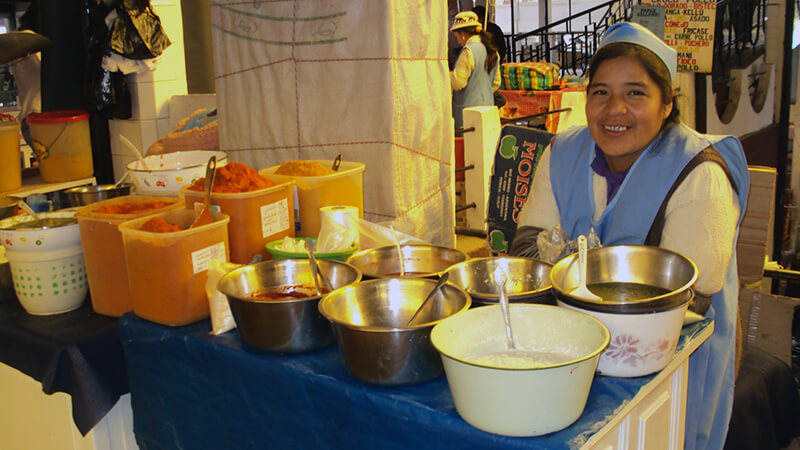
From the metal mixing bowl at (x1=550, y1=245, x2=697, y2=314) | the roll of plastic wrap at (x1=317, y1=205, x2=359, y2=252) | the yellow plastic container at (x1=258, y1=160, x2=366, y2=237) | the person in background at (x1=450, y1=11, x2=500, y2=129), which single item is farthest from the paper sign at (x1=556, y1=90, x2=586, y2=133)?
the metal mixing bowl at (x1=550, y1=245, x2=697, y2=314)

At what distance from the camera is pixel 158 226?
1.85 meters

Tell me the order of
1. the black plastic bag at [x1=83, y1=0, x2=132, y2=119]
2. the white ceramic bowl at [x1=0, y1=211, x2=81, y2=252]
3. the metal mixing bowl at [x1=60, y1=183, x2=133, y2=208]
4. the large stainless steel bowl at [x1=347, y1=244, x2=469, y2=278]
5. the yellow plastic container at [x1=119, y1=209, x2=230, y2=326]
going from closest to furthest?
the yellow plastic container at [x1=119, y1=209, x2=230, y2=326] < the large stainless steel bowl at [x1=347, y1=244, x2=469, y2=278] < the white ceramic bowl at [x1=0, y1=211, x2=81, y2=252] < the metal mixing bowl at [x1=60, y1=183, x2=133, y2=208] < the black plastic bag at [x1=83, y1=0, x2=132, y2=119]

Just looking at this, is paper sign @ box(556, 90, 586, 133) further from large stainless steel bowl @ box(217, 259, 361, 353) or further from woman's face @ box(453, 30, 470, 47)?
large stainless steel bowl @ box(217, 259, 361, 353)

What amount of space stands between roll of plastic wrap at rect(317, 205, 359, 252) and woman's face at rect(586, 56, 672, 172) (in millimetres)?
864

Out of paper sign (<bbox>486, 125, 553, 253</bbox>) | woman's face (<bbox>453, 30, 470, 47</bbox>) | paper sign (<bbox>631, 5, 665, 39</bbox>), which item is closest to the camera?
paper sign (<bbox>486, 125, 553, 253</bbox>)

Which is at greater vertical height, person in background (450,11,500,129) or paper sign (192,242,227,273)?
person in background (450,11,500,129)

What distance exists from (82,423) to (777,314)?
9.94 ft

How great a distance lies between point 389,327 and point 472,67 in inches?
207

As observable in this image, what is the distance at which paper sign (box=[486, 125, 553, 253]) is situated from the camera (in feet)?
11.5

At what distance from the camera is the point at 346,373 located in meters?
1.53

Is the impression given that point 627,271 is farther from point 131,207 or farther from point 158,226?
point 131,207

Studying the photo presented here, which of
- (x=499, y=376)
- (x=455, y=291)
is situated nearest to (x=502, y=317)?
(x=455, y=291)

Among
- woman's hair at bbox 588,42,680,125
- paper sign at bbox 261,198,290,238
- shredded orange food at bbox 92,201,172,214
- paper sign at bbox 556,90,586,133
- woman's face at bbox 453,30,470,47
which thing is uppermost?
woman's face at bbox 453,30,470,47

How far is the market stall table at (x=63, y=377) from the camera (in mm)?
1956
